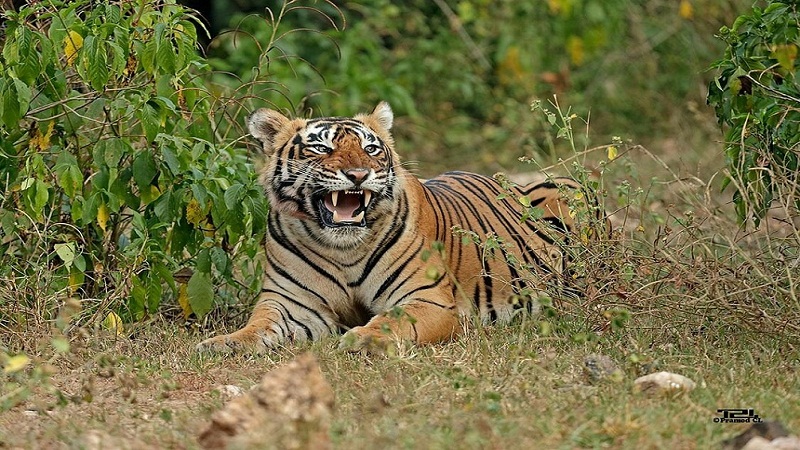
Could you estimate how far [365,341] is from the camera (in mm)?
4867

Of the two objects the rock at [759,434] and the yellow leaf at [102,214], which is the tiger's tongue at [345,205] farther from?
the rock at [759,434]

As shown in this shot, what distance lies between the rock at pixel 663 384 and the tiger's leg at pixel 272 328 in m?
1.69

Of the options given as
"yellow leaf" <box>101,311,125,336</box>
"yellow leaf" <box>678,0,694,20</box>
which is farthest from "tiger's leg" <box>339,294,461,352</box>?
"yellow leaf" <box>678,0,694,20</box>

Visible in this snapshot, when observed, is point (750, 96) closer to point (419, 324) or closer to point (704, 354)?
point (704, 354)

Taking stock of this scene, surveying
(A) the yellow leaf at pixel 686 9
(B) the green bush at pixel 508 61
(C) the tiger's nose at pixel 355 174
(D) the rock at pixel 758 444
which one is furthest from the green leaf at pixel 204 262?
(A) the yellow leaf at pixel 686 9

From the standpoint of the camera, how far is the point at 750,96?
519 centimetres

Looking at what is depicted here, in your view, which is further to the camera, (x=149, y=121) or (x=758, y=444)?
(x=149, y=121)

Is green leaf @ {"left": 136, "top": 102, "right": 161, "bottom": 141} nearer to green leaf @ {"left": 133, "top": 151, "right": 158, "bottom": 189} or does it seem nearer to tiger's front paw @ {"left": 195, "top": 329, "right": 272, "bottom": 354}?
green leaf @ {"left": 133, "top": 151, "right": 158, "bottom": 189}

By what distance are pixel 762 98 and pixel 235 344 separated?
2.30 metres

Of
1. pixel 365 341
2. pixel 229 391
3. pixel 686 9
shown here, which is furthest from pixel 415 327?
pixel 686 9

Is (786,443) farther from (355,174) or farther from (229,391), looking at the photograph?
(355,174)

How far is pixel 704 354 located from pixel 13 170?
2.91 meters

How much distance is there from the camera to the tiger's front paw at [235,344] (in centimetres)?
513

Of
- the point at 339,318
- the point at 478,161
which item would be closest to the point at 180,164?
the point at 339,318
